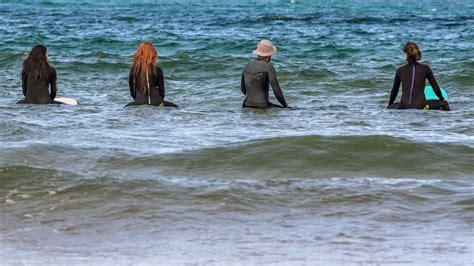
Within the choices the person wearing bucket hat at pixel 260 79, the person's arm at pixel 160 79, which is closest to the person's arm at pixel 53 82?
the person's arm at pixel 160 79

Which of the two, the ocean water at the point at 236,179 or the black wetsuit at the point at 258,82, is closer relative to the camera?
the ocean water at the point at 236,179

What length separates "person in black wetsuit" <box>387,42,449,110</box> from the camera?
43.5 feet

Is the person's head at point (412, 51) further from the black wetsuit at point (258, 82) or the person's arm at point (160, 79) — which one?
the person's arm at point (160, 79)

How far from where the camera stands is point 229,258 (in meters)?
5.96

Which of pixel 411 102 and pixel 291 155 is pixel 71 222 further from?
pixel 411 102

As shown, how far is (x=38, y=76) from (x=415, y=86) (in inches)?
208

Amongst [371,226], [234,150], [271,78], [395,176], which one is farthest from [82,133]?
[371,226]

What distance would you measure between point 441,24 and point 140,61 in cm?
3169

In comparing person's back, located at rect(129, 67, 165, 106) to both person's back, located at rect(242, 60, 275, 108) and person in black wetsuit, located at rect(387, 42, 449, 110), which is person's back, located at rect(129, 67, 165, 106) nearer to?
person's back, located at rect(242, 60, 275, 108)

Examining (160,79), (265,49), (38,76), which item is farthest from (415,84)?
(38,76)

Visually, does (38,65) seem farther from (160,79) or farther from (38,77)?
(160,79)

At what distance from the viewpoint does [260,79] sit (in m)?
13.5

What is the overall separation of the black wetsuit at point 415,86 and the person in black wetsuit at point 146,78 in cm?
325

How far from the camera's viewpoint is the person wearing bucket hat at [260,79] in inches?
528
